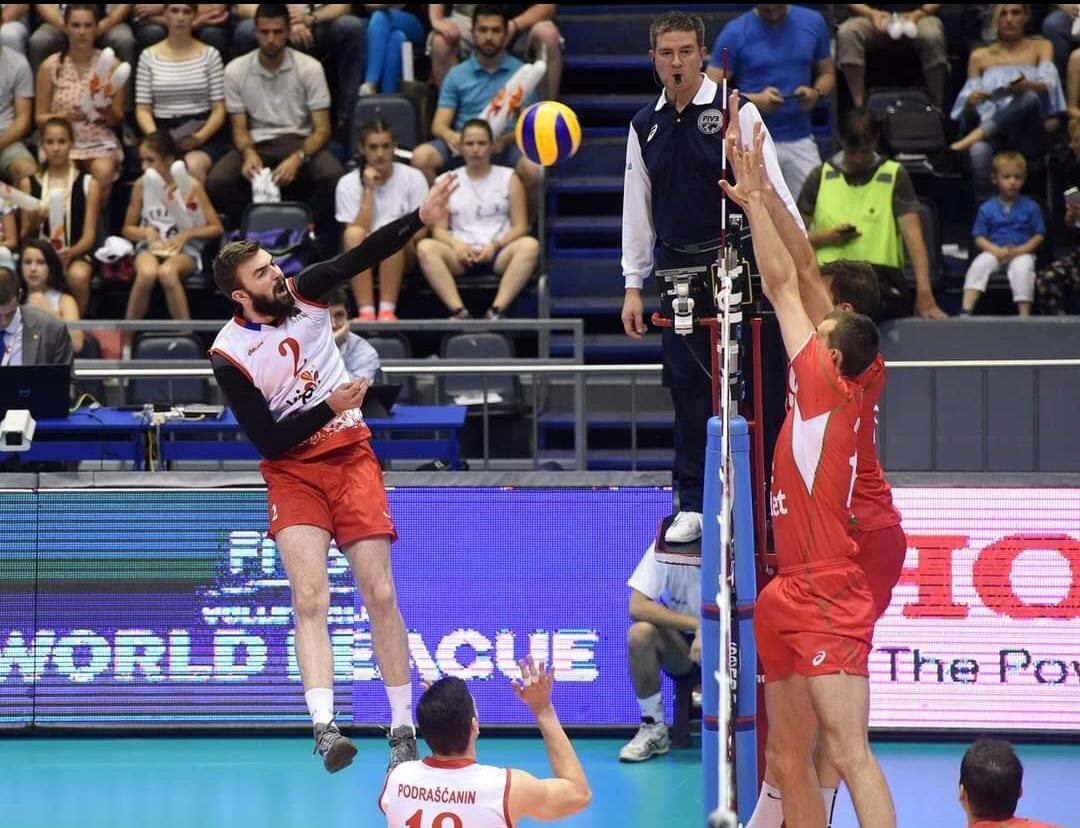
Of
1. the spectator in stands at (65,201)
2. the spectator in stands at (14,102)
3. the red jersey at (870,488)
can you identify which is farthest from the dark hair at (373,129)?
the red jersey at (870,488)

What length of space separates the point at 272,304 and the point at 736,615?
258 centimetres

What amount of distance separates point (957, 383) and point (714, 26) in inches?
177

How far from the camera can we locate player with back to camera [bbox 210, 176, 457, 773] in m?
7.84

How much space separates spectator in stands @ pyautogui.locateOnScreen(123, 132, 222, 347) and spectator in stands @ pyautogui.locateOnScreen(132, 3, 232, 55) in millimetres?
1590

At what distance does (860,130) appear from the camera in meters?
12.8

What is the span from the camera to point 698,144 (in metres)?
7.82

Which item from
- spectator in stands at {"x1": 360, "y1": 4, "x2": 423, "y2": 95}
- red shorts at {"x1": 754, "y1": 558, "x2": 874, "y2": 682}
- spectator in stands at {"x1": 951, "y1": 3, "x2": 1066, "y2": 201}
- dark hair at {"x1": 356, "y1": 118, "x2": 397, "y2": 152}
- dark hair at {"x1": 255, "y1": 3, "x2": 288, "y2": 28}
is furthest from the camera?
spectator in stands at {"x1": 360, "y1": 4, "x2": 423, "y2": 95}

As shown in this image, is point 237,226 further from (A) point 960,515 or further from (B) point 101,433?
(A) point 960,515

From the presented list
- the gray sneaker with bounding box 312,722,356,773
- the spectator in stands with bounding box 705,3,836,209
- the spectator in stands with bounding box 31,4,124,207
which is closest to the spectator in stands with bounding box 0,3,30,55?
the spectator in stands with bounding box 31,4,124,207

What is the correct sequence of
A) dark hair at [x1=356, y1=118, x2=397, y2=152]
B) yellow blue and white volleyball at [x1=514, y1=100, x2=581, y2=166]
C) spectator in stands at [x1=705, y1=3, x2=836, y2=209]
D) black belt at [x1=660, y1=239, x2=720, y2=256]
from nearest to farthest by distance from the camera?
black belt at [x1=660, y1=239, x2=720, y2=256], yellow blue and white volleyball at [x1=514, y1=100, x2=581, y2=166], dark hair at [x1=356, y1=118, x2=397, y2=152], spectator in stands at [x1=705, y1=3, x2=836, y2=209]

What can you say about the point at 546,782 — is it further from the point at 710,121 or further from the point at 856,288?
the point at 710,121

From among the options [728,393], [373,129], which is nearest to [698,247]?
[728,393]

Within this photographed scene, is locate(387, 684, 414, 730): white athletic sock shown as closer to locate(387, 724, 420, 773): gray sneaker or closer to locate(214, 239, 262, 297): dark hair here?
locate(387, 724, 420, 773): gray sneaker

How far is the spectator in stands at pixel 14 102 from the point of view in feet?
48.4
